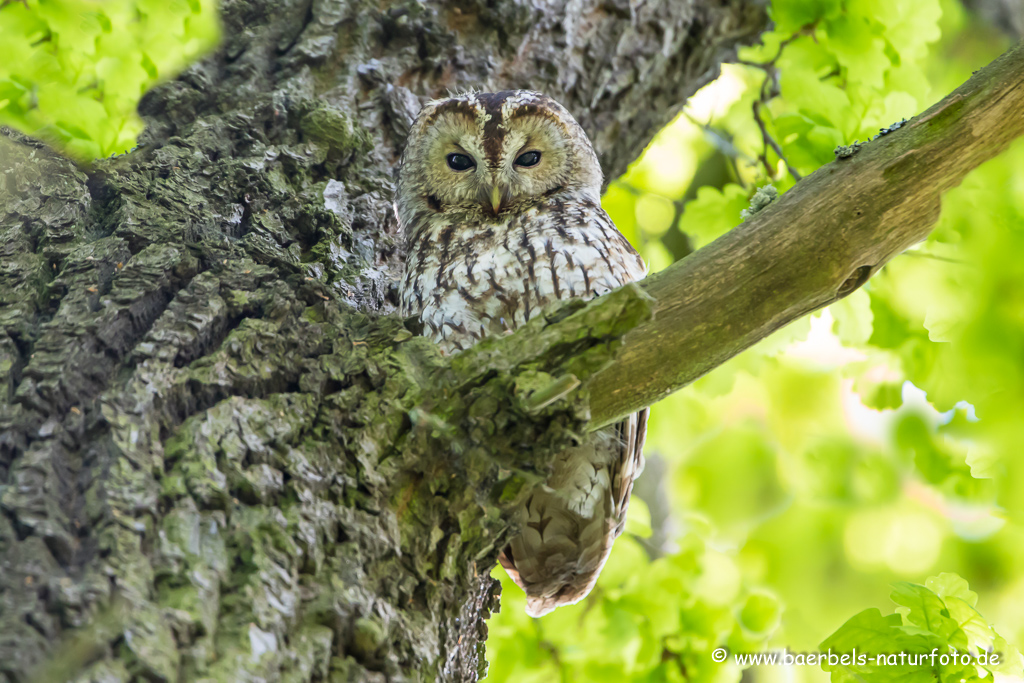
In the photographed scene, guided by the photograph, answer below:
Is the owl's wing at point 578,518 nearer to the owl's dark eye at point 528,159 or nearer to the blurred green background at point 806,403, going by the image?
the blurred green background at point 806,403

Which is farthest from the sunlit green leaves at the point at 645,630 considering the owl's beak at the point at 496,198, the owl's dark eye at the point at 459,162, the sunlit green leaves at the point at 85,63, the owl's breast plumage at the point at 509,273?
the sunlit green leaves at the point at 85,63

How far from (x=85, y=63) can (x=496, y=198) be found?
3.77 ft

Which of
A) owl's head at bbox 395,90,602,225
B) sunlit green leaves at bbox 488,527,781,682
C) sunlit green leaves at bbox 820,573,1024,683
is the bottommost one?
sunlit green leaves at bbox 820,573,1024,683

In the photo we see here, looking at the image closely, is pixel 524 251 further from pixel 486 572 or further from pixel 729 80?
pixel 729 80

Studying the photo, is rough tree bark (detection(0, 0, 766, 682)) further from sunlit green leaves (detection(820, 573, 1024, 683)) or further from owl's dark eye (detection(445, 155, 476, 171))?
sunlit green leaves (detection(820, 573, 1024, 683))

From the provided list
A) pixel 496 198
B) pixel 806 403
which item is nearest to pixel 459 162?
pixel 496 198

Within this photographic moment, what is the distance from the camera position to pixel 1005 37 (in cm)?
300

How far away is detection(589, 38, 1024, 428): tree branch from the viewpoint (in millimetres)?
1328

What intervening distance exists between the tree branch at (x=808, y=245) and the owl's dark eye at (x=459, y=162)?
128 centimetres

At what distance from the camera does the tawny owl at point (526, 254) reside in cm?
202

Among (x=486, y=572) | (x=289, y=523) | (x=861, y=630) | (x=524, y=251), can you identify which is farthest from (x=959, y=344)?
(x=289, y=523)

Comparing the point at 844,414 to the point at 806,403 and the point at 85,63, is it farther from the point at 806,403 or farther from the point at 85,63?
the point at 85,63

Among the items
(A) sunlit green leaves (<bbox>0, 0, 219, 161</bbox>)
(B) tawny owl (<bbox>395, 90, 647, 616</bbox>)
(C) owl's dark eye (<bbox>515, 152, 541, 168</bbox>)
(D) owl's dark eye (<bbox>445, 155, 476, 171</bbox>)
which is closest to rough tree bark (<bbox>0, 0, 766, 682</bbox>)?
(A) sunlit green leaves (<bbox>0, 0, 219, 161</bbox>)

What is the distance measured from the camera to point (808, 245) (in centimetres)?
136
